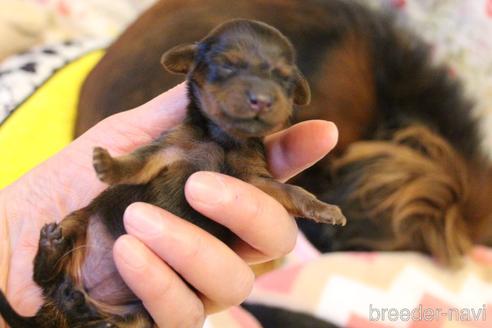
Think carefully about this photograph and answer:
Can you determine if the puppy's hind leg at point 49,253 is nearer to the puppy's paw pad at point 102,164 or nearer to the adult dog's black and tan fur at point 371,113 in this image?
the puppy's paw pad at point 102,164

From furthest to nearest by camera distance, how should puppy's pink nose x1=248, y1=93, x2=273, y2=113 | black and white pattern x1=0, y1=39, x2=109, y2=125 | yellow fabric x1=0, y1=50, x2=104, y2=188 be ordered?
black and white pattern x1=0, y1=39, x2=109, y2=125, yellow fabric x1=0, y1=50, x2=104, y2=188, puppy's pink nose x1=248, y1=93, x2=273, y2=113

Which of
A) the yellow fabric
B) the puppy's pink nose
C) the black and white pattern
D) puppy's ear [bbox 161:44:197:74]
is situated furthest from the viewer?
the black and white pattern

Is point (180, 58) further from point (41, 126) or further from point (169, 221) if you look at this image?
point (41, 126)

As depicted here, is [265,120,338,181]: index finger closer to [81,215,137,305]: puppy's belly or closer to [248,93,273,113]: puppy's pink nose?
[248,93,273,113]: puppy's pink nose

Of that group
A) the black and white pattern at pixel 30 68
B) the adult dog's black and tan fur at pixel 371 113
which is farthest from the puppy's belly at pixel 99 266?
the black and white pattern at pixel 30 68

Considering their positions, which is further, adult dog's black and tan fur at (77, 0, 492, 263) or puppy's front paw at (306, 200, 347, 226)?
adult dog's black and tan fur at (77, 0, 492, 263)

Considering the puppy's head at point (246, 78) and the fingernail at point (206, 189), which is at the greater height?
the puppy's head at point (246, 78)

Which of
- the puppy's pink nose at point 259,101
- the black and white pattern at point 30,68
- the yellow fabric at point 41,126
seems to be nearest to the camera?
the puppy's pink nose at point 259,101

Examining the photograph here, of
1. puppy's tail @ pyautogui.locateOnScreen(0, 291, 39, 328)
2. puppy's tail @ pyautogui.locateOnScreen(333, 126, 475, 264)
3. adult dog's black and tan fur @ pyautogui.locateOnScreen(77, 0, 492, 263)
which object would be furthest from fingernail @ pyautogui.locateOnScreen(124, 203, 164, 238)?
puppy's tail @ pyautogui.locateOnScreen(333, 126, 475, 264)
